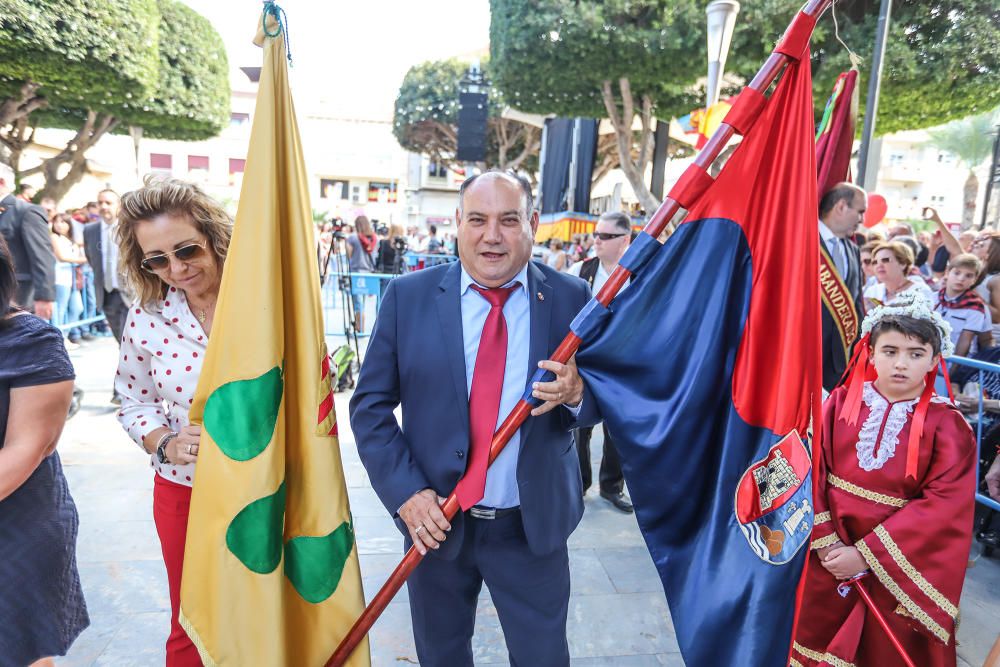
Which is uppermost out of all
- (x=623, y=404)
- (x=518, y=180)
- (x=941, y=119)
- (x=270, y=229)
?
(x=941, y=119)

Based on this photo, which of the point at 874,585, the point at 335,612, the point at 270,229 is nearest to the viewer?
the point at 270,229

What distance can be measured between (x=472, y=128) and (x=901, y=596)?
12.0 m

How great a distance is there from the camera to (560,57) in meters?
11.5

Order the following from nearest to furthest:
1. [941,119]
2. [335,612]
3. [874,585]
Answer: [335,612]
[874,585]
[941,119]

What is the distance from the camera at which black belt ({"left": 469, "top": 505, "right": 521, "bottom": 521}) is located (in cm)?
180

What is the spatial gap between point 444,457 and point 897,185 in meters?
59.8

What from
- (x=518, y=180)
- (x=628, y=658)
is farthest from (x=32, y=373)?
(x=628, y=658)

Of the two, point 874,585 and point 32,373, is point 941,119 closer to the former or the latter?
point 874,585

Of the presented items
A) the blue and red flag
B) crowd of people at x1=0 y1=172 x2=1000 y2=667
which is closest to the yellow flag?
crowd of people at x1=0 y1=172 x2=1000 y2=667

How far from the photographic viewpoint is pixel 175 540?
6.15 feet

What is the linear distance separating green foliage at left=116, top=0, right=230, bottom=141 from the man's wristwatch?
573 inches

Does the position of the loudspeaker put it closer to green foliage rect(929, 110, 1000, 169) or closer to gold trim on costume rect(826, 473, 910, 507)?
gold trim on costume rect(826, 473, 910, 507)

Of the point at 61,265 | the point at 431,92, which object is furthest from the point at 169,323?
the point at 431,92

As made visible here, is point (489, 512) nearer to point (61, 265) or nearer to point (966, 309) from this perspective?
point (966, 309)
